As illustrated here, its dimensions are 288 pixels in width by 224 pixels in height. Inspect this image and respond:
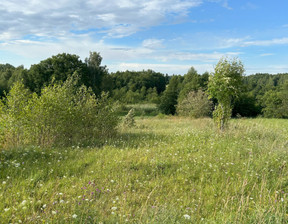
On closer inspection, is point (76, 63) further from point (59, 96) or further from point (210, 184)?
point (210, 184)

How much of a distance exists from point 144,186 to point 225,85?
8930mm

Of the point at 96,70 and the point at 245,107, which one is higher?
the point at 96,70

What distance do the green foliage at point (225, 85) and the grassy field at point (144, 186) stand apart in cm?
477

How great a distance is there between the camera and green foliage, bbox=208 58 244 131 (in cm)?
1156

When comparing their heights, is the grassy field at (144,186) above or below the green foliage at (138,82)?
below

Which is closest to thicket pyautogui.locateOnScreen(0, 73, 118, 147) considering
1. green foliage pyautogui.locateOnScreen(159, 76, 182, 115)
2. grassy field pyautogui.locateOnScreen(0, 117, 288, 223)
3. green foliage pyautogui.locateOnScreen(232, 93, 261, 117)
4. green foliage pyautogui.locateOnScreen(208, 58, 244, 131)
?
grassy field pyautogui.locateOnScreen(0, 117, 288, 223)

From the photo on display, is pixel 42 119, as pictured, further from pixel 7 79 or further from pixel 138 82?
pixel 138 82

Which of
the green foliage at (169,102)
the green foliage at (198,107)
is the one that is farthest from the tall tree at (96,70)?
the green foliage at (198,107)

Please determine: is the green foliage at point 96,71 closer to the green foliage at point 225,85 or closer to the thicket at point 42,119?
the green foliage at point 225,85

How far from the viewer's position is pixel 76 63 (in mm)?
36938

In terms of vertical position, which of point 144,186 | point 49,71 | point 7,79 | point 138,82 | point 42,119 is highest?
point 138,82

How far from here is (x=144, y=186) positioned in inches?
172

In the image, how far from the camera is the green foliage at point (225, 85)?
11562 mm

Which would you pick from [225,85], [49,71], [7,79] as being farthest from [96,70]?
[225,85]
